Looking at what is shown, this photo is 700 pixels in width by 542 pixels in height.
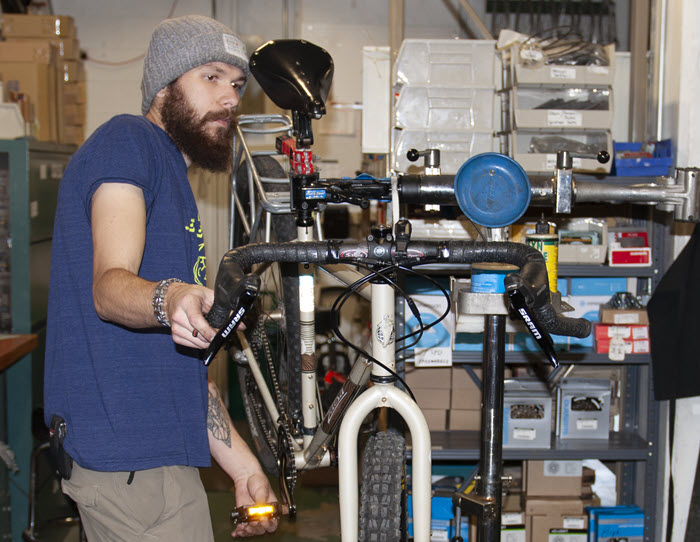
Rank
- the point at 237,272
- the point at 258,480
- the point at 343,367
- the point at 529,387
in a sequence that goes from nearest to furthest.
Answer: the point at 237,272 < the point at 258,480 < the point at 529,387 < the point at 343,367

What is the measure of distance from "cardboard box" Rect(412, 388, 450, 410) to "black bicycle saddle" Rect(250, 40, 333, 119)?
1260mm

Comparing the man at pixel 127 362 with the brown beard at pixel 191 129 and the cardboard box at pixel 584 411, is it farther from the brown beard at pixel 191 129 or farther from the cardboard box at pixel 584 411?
the cardboard box at pixel 584 411

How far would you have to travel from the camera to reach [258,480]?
1.56 meters

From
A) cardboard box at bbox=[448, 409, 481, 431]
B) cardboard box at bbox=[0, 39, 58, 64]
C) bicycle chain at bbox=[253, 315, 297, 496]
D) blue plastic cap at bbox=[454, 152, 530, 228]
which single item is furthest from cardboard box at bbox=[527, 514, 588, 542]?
cardboard box at bbox=[0, 39, 58, 64]

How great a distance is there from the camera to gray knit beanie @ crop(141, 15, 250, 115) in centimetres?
148

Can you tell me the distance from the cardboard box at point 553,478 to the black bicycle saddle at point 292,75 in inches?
63.3

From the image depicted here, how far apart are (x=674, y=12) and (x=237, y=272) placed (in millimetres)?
2009

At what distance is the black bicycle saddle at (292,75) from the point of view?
1.68 meters

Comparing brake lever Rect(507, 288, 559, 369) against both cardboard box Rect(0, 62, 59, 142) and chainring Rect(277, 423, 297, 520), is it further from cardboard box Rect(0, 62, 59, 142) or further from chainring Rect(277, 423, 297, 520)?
cardboard box Rect(0, 62, 59, 142)

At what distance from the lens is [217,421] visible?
1548mm

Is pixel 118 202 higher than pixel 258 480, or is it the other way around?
pixel 118 202

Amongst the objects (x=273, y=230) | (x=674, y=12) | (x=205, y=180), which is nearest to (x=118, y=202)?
(x=273, y=230)

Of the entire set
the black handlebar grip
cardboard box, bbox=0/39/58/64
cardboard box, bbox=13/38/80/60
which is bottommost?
the black handlebar grip

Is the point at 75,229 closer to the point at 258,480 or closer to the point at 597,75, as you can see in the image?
the point at 258,480
